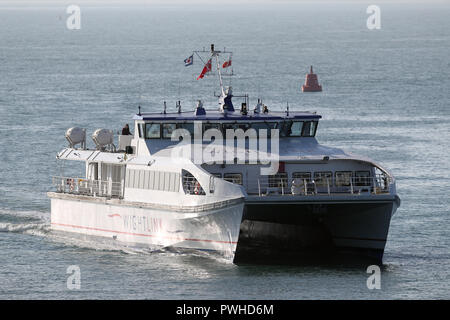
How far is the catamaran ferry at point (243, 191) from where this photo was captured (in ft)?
143

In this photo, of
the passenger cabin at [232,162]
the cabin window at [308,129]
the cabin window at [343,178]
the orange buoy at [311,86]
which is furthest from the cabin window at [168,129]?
the orange buoy at [311,86]

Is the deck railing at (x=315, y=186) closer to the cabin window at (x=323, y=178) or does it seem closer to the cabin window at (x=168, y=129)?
the cabin window at (x=323, y=178)

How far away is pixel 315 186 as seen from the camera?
4366 centimetres

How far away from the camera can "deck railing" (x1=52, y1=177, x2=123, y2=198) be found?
4857 cm

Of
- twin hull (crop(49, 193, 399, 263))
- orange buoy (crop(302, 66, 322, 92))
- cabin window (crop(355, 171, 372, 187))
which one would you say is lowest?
twin hull (crop(49, 193, 399, 263))

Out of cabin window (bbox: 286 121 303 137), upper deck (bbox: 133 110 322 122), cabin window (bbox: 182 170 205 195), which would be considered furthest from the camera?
cabin window (bbox: 286 121 303 137)

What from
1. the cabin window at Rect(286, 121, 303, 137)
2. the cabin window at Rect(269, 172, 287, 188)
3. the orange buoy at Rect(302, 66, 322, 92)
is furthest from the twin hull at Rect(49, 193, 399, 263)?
the orange buoy at Rect(302, 66, 322, 92)

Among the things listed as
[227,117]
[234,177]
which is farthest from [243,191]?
[227,117]

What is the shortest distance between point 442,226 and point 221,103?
10.2 metres

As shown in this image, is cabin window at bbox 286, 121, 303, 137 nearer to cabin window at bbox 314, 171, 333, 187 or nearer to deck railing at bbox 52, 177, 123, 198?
cabin window at bbox 314, 171, 333, 187

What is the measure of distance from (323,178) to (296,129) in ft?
10.1

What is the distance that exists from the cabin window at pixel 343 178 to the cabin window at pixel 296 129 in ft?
9.87

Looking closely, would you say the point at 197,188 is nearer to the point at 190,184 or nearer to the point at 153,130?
the point at 190,184

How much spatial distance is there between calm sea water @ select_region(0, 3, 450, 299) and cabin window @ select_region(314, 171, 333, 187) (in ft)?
10.8
